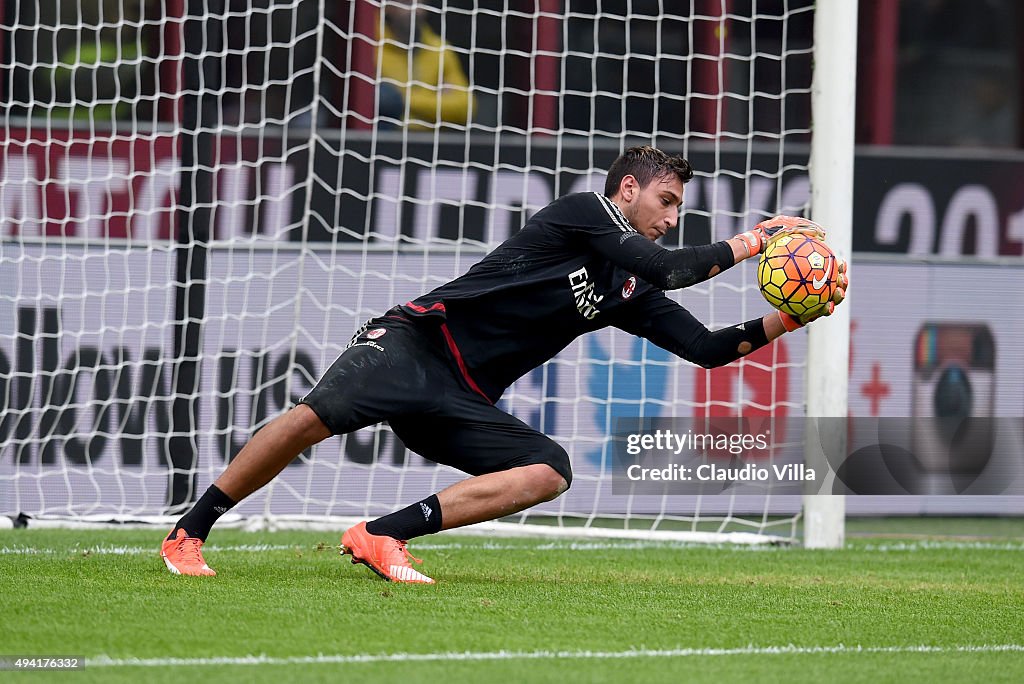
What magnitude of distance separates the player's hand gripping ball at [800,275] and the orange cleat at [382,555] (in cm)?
160

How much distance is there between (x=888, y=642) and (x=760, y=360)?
478 centimetres

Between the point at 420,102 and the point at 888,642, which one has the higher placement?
the point at 420,102

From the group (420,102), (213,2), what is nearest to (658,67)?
(420,102)

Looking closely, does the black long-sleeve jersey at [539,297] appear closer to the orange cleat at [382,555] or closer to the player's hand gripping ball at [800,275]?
the player's hand gripping ball at [800,275]

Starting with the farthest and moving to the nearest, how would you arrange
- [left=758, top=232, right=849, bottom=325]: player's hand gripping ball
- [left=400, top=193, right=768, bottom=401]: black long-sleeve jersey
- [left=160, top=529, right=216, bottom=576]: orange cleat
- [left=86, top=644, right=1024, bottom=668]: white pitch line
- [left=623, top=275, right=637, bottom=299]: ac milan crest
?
[left=623, top=275, right=637, bottom=299]: ac milan crest
[left=400, top=193, right=768, bottom=401]: black long-sleeve jersey
[left=160, top=529, right=216, bottom=576]: orange cleat
[left=758, top=232, right=849, bottom=325]: player's hand gripping ball
[left=86, top=644, right=1024, bottom=668]: white pitch line

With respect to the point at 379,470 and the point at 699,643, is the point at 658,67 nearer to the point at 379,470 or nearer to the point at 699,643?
the point at 379,470

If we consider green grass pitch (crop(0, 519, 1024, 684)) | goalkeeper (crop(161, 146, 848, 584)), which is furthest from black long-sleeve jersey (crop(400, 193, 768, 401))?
green grass pitch (crop(0, 519, 1024, 684))

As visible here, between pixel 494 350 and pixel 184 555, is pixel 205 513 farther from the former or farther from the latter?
pixel 494 350

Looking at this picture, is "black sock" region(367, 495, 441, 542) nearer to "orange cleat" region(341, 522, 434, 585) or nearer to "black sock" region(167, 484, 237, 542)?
"orange cleat" region(341, 522, 434, 585)

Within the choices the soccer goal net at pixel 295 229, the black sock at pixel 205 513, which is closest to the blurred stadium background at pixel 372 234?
the soccer goal net at pixel 295 229

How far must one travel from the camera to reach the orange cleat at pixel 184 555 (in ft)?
16.9

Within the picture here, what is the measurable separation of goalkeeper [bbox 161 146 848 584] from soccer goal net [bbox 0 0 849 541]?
8.46ft

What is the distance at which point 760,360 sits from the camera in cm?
895

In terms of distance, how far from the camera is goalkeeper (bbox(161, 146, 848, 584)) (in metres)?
5.11
